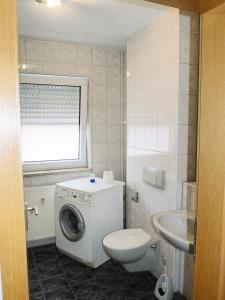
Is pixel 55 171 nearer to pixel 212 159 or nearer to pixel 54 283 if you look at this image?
pixel 54 283

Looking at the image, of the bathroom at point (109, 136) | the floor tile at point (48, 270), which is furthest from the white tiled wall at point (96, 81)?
the floor tile at point (48, 270)

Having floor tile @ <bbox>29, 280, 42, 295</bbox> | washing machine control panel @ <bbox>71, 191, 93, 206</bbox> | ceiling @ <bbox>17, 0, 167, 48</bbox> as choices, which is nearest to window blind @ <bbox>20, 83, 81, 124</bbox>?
ceiling @ <bbox>17, 0, 167, 48</bbox>

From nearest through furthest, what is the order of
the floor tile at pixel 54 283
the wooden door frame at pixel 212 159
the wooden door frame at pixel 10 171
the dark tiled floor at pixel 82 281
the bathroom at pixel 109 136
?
the wooden door frame at pixel 10 171 < the wooden door frame at pixel 212 159 < the bathroom at pixel 109 136 < the dark tiled floor at pixel 82 281 < the floor tile at pixel 54 283

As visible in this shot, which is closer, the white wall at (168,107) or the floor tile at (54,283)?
the white wall at (168,107)

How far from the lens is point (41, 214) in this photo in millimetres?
2801

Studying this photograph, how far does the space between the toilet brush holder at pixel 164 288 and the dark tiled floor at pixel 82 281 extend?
0.22ft

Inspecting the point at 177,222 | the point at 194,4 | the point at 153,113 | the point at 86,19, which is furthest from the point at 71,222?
the point at 194,4

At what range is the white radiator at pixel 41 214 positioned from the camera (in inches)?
108

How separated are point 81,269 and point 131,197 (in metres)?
0.88

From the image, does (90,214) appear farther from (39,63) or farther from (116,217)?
(39,63)

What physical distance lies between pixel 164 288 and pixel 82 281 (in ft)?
2.48

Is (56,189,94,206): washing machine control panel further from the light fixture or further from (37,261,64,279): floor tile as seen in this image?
the light fixture

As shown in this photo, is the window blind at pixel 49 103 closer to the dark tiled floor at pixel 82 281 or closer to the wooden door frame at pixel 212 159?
the dark tiled floor at pixel 82 281

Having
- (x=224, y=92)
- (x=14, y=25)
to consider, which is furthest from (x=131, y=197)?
(x=14, y=25)
